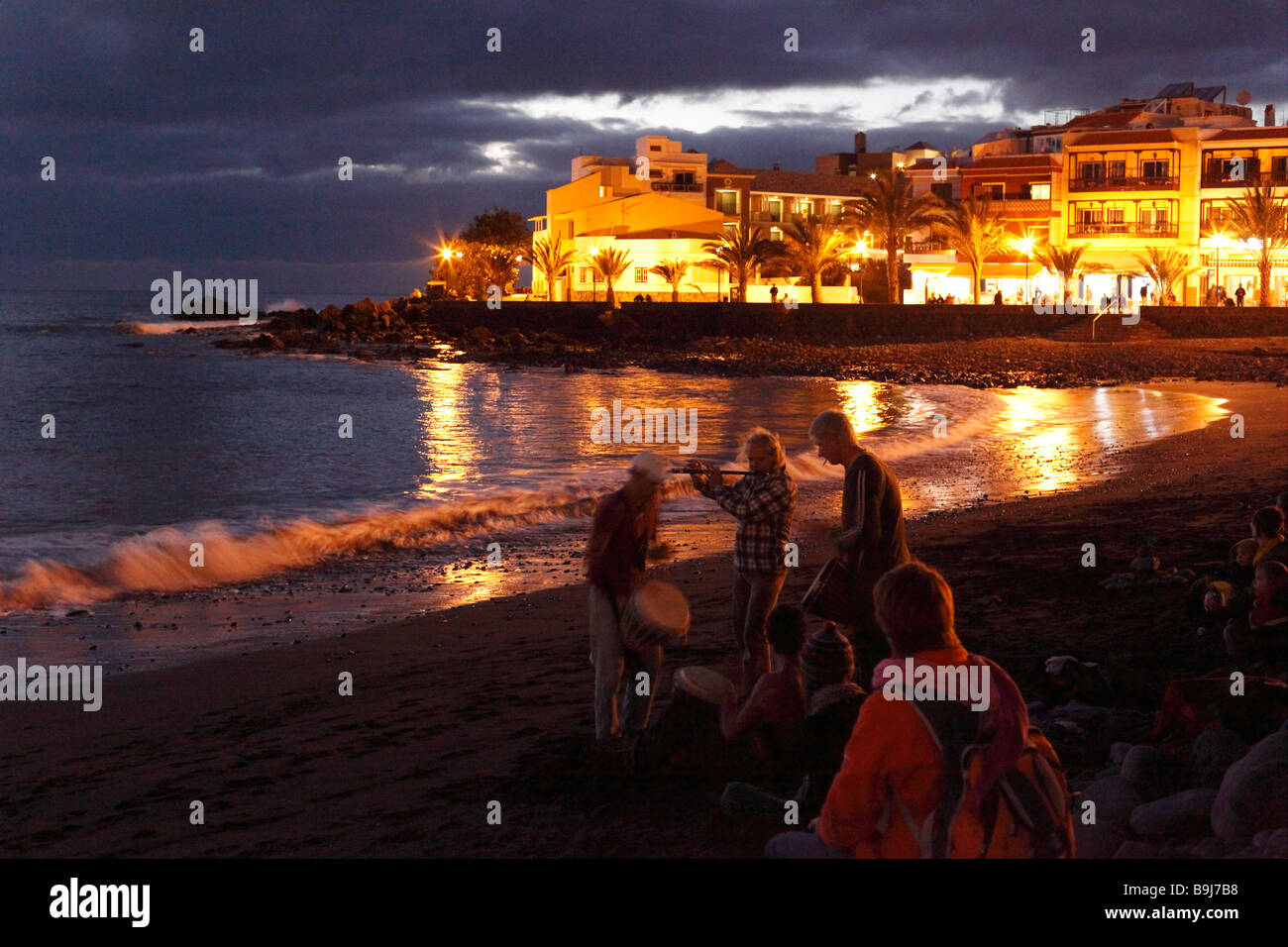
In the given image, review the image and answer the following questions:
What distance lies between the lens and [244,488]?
800 inches

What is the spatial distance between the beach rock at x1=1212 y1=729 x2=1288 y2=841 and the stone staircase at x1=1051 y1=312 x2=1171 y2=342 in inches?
1913

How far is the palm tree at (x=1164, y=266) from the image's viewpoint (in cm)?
5656

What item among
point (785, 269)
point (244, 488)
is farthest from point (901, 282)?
point (244, 488)

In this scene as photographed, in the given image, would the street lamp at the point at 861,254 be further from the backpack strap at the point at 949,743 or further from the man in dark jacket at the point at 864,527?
the backpack strap at the point at 949,743

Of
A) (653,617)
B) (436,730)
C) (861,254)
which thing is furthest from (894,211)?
(653,617)

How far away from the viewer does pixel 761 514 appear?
→ 6.26 metres

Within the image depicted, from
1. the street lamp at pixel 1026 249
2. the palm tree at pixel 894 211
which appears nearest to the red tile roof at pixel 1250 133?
the street lamp at pixel 1026 249

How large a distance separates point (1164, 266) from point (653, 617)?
187 ft

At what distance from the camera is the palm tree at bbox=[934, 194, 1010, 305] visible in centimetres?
5881

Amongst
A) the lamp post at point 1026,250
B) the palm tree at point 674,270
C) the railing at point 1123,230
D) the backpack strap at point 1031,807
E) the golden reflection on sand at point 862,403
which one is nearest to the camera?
the backpack strap at point 1031,807

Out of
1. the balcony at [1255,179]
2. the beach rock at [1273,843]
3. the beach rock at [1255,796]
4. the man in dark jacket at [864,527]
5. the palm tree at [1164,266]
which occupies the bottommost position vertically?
the beach rock at [1273,843]

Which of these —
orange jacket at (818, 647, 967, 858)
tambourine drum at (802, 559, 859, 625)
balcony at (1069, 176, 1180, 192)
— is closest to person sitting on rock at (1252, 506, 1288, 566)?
tambourine drum at (802, 559, 859, 625)

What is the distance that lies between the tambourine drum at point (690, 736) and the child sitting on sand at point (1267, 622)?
2949 mm

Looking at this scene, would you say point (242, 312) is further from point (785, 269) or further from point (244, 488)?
point (244, 488)
